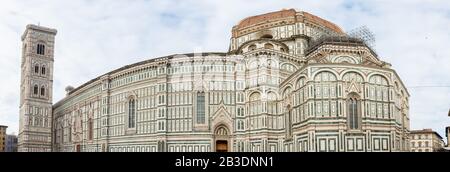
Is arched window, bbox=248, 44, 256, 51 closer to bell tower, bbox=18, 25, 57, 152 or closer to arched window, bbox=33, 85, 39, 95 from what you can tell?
bell tower, bbox=18, 25, 57, 152

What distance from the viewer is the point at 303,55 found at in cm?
5794

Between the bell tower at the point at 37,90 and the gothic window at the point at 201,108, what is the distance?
48.3m

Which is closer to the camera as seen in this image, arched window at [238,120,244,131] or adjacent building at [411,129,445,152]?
arched window at [238,120,244,131]

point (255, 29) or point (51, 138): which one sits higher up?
point (255, 29)

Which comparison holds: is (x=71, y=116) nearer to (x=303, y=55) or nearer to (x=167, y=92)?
(x=167, y=92)

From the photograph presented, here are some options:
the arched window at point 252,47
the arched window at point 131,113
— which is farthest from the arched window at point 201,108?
the arched window at point 131,113

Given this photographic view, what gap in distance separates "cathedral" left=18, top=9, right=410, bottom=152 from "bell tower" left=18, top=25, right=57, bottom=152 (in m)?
20.9

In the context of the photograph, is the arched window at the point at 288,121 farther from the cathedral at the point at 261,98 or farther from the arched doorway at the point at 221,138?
the arched doorway at the point at 221,138

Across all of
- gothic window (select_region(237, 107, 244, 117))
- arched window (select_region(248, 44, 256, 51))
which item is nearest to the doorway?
gothic window (select_region(237, 107, 244, 117))

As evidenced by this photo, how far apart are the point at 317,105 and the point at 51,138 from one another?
225 ft

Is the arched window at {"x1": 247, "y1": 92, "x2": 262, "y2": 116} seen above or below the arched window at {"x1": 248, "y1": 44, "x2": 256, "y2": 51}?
below

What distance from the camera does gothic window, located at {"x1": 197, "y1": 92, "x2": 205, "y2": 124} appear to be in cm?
5538
